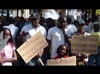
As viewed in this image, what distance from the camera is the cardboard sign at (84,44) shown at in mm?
4277

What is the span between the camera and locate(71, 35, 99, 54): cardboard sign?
4.28 metres

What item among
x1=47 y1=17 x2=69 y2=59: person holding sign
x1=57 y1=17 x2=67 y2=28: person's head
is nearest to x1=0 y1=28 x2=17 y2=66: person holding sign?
x1=47 y1=17 x2=69 y2=59: person holding sign

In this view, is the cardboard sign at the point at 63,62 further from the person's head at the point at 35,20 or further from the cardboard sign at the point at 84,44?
the person's head at the point at 35,20

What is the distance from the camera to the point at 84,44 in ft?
14.2

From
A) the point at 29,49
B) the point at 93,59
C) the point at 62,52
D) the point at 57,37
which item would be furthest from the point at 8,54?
the point at 93,59

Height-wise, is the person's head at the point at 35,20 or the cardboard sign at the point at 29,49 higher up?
the person's head at the point at 35,20

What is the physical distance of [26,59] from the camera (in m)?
4.05

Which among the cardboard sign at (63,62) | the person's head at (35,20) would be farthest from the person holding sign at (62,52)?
the person's head at (35,20)
